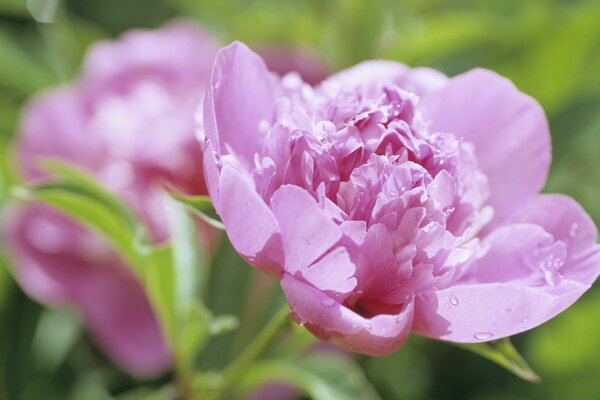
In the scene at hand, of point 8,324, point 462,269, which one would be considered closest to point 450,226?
point 462,269

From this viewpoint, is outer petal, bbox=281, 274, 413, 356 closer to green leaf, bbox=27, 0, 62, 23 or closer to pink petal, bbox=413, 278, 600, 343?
pink petal, bbox=413, 278, 600, 343

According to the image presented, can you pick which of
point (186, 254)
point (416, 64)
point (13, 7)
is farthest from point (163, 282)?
point (13, 7)

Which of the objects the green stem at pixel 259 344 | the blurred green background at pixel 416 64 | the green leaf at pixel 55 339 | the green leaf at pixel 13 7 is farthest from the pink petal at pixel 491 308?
the green leaf at pixel 13 7

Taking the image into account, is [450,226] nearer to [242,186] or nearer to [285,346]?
[242,186]

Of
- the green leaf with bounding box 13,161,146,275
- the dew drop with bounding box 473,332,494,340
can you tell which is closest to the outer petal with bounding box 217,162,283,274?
the dew drop with bounding box 473,332,494,340

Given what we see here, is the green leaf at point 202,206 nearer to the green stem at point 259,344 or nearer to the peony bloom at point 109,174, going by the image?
the green stem at point 259,344

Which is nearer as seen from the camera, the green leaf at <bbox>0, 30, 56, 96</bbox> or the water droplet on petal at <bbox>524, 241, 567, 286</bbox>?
the water droplet on petal at <bbox>524, 241, 567, 286</bbox>
